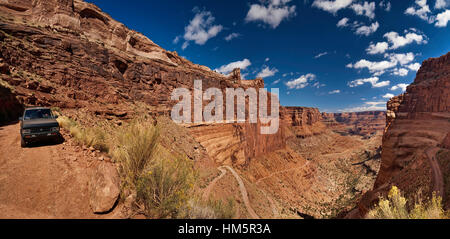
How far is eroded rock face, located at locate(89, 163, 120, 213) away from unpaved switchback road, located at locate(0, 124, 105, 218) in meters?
0.15

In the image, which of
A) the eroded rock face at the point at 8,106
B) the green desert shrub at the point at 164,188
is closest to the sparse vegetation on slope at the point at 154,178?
the green desert shrub at the point at 164,188

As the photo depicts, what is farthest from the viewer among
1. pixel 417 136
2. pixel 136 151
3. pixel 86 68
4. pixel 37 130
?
pixel 417 136

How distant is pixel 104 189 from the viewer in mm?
3492

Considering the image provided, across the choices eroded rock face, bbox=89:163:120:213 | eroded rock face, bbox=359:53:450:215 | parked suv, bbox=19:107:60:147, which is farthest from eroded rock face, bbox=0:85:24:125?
eroded rock face, bbox=359:53:450:215

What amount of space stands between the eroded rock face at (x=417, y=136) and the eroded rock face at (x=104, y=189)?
37.8ft

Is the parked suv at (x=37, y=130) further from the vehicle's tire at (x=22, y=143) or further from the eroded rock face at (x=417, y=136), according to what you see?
the eroded rock face at (x=417, y=136)

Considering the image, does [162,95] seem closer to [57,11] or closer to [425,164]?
[57,11]

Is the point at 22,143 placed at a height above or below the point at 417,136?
above

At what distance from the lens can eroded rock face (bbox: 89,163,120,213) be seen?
3.29m

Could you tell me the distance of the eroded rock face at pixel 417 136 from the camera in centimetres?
1054

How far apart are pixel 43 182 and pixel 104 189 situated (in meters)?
1.64

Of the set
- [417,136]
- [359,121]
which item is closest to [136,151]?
[417,136]

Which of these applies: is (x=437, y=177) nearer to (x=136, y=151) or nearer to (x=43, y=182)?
(x=136, y=151)
